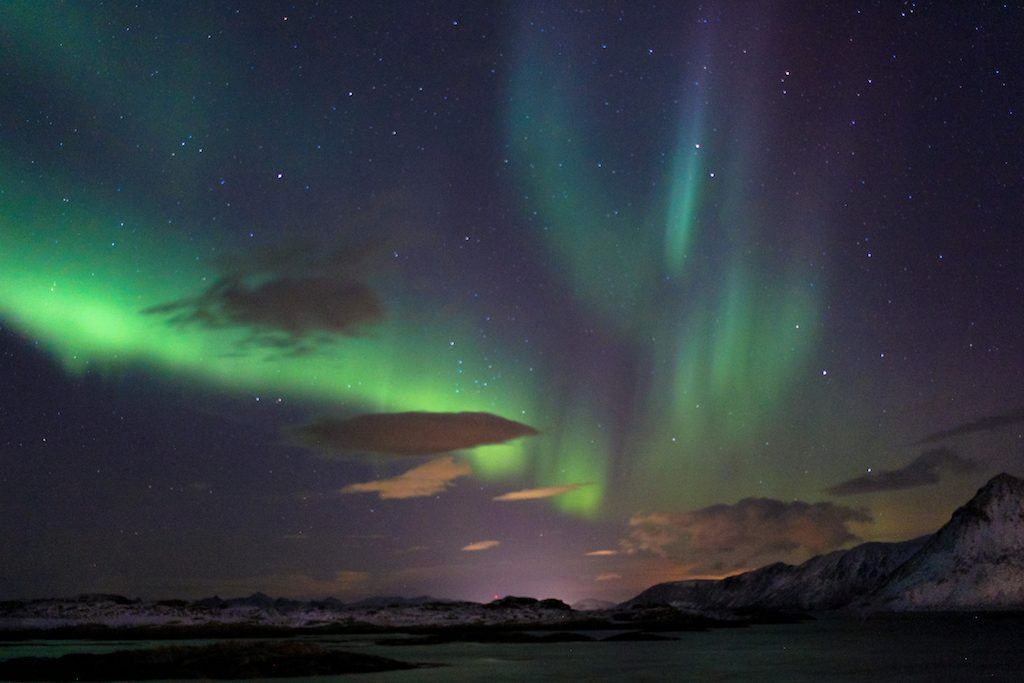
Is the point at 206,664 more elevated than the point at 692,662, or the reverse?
the point at 206,664

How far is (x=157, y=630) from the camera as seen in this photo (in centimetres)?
18638

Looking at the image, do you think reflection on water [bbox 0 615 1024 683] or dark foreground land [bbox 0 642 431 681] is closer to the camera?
dark foreground land [bbox 0 642 431 681]

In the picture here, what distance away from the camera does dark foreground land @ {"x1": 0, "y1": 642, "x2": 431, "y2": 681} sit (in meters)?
74.2

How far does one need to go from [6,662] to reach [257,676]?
3049 centimetres

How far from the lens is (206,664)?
7862 cm

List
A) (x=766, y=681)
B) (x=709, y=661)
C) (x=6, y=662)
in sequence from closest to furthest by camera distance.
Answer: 1. (x=766, y=681)
2. (x=6, y=662)
3. (x=709, y=661)

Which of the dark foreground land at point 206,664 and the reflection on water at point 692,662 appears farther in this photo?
the reflection on water at point 692,662

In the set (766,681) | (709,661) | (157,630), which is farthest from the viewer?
(157,630)

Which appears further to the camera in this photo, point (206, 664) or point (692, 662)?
point (692, 662)

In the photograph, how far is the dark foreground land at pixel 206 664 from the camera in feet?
244

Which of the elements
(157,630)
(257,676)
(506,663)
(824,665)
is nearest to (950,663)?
(824,665)

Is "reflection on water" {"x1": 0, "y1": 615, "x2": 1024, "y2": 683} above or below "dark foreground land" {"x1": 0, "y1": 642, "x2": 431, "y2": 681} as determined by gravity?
below

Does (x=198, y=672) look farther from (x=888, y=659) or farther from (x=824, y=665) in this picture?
(x=888, y=659)

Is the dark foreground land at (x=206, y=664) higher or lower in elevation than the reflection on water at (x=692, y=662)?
higher
